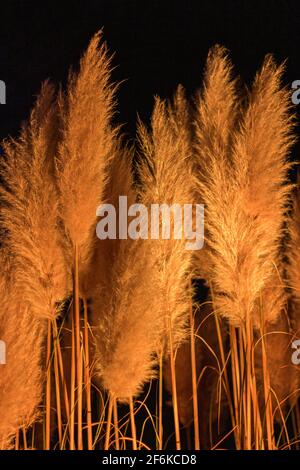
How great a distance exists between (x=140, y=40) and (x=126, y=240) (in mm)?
1257

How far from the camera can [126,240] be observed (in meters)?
2.24

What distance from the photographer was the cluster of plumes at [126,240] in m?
2.13

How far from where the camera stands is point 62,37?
299 centimetres

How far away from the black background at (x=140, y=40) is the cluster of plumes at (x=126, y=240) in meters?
0.65

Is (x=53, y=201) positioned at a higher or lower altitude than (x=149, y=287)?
higher

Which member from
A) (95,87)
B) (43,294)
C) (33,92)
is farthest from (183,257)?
(33,92)

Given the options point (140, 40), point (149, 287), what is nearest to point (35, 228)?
point (149, 287)

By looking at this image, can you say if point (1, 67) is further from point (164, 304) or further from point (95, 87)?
point (164, 304)

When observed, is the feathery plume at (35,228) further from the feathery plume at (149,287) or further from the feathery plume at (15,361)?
the feathery plume at (149,287)

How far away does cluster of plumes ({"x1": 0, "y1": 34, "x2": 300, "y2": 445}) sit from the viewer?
83.8 inches

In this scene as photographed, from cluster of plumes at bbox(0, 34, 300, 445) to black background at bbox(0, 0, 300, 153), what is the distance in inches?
25.4

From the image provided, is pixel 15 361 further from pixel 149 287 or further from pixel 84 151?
pixel 84 151

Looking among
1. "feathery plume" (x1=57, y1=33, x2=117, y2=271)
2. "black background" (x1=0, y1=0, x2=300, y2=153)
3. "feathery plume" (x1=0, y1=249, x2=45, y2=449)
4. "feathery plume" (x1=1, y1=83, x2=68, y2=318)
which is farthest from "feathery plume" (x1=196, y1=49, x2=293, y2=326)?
"black background" (x1=0, y1=0, x2=300, y2=153)

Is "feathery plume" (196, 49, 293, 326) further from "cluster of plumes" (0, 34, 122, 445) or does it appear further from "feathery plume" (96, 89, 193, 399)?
"cluster of plumes" (0, 34, 122, 445)
